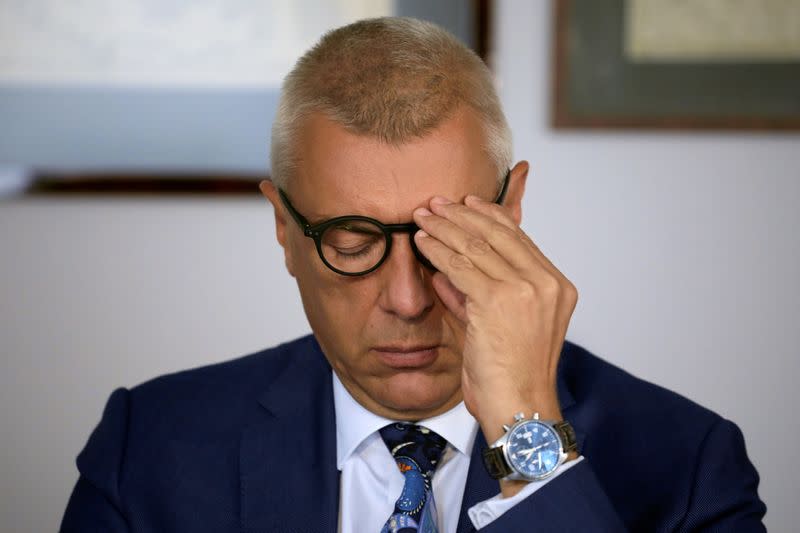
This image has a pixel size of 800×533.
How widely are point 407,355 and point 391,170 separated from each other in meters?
0.32

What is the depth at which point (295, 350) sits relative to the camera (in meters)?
2.15

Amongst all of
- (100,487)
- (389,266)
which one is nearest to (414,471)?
(389,266)

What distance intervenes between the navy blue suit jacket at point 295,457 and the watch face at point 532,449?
264 mm

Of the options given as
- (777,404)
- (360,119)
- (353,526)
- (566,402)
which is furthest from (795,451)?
(360,119)

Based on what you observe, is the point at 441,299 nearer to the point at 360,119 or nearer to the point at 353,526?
the point at 360,119

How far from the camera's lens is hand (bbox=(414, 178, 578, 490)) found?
159cm

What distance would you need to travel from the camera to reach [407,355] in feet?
5.68

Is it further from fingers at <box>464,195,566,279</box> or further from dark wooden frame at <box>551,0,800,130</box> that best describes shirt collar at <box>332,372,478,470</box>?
dark wooden frame at <box>551,0,800,130</box>

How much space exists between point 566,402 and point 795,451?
52.8 inches

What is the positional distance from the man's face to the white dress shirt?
0.07 metres

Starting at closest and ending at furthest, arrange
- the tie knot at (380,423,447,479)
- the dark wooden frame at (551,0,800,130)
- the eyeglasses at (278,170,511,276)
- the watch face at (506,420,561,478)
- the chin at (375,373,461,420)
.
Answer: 1. the watch face at (506,420,561,478)
2. the eyeglasses at (278,170,511,276)
3. the chin at (375,373,461,420)
4. the tie knot at (380,423,447,479)
5. the dark wooden frame at (551,0,800,130)

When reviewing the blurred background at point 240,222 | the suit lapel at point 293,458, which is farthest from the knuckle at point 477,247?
the blurred background at point 240,222

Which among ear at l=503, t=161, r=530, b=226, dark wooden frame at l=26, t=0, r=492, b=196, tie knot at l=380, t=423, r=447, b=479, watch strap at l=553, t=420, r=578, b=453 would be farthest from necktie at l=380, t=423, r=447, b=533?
dark wooden frame at l=26, t=0, r=492, b=196

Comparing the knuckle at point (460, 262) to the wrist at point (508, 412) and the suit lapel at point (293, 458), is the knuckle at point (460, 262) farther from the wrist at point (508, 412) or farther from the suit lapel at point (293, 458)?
the suit lapel at point (293, 458)
